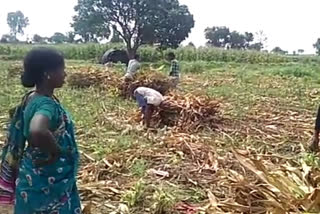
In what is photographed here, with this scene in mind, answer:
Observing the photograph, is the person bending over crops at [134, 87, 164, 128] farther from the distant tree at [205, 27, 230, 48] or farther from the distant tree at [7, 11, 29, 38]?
the distant tree at [7, 11, 29, 38]

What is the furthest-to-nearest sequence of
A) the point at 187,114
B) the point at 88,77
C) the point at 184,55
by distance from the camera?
the point at 184,55, the point at 88,77, the point at 187,114

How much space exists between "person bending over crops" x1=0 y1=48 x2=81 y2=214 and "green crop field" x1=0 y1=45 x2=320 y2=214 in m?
1.58

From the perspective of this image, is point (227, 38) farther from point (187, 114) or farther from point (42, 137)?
point (42, 137)

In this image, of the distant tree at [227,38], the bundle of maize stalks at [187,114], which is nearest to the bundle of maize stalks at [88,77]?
the bundle of maize stalks at [187,114]

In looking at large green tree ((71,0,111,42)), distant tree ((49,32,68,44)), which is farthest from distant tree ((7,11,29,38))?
large green tree ((71,0,111,42))

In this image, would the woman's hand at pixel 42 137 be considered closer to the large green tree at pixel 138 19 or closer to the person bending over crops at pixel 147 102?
the person bending over crops at pixel 147 102

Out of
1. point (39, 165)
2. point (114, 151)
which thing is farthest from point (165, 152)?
point (39, 165)

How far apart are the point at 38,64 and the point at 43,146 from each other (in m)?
0.45

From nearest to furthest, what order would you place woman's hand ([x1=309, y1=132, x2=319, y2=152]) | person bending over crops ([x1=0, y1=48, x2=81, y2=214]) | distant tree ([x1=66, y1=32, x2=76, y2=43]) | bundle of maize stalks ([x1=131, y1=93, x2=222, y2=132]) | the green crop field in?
person bending over crops ([x1=0, y1=48, x2=81, y2=214])
the green crop field
woman's hand ([x1=309, y1=132, x2=319, y2=152])
bundle of maize stalks ([x1=131, y1=93, x2=222, y2=132])
distant tree ([x1=66, y1=32, x2=76, y2=43])

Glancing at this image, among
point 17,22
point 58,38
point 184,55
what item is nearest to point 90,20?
point 184,55

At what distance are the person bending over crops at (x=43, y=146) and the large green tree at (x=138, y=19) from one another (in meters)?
30.3

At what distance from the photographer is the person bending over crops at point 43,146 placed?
2.85 metres

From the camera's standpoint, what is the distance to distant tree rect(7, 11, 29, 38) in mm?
92312

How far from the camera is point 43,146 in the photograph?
9.23 feet
